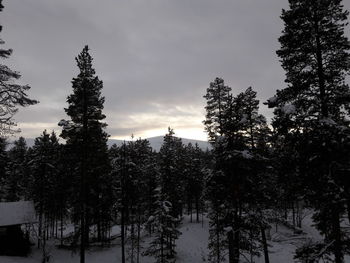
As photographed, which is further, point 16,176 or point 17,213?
point 16,176

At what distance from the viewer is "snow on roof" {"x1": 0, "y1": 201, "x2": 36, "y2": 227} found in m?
33.1

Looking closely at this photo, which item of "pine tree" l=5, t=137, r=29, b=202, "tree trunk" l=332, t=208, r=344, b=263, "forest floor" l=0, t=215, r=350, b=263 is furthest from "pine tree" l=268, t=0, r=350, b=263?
"pine tree" l=5, t=137, r=29, b=202

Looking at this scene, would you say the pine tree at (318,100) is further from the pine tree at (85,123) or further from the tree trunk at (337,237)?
the pine tree at (85,123)

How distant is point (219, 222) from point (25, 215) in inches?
999

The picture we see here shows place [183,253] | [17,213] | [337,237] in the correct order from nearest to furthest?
[337,237] → [17,213] → [183,253]

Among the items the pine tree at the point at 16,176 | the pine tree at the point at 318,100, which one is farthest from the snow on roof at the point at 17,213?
the pine tree at the point at 318,100

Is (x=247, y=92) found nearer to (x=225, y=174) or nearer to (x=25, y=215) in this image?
(x=225, y=174)

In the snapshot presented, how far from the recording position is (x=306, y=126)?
11969 mm

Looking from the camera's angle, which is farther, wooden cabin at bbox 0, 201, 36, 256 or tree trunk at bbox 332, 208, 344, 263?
wooden cabin at bbox 0, 201, 36, 256

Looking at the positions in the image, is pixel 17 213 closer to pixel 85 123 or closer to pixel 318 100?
pixel 85 123

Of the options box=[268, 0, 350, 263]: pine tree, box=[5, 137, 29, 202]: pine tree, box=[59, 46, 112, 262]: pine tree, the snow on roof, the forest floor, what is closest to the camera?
box=[268, 0, 350, 263]: pine tree

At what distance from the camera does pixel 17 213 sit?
34.6m

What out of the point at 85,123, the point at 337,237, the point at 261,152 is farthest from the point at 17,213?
the point at 337,237

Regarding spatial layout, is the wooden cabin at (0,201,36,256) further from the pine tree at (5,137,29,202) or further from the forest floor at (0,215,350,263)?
the pine tree at (5,137,29,202)
